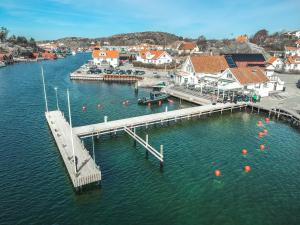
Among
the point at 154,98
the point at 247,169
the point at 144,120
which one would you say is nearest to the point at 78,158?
the point at 144,120

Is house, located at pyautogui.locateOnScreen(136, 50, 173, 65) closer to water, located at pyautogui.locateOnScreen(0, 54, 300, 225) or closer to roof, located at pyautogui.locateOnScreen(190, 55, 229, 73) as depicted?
roof, located at pyautogui.locateOnScreen(190, 55, 229, 73)

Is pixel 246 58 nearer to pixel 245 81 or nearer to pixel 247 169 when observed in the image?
pixel 245 81

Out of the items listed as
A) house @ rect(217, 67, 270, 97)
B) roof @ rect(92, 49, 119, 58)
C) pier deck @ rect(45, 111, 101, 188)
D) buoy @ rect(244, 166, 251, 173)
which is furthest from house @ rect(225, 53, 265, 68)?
pier deck @ rect(45, 111, 101, 188)

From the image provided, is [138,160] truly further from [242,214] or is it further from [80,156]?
[242,214]

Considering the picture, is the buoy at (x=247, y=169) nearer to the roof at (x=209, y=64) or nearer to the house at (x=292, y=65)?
the roof at (x=209, y=64)

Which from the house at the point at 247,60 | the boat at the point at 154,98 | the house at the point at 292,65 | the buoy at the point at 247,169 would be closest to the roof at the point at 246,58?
the house at the point at 247,60

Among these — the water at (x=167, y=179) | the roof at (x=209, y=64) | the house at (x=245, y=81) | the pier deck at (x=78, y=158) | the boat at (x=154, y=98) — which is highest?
the roof at (x=209, y=64)

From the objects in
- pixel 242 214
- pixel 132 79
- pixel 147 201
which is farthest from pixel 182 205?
pixel 132 79
